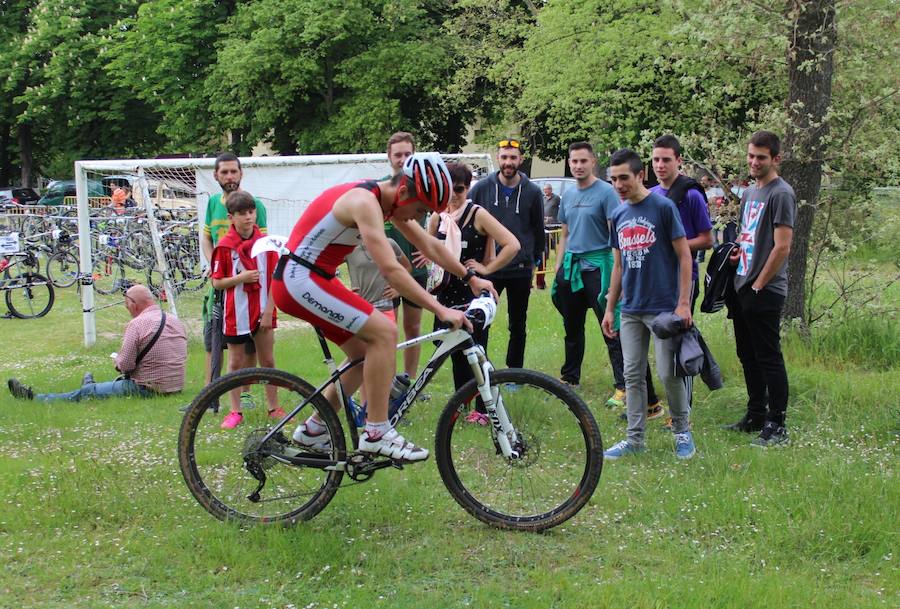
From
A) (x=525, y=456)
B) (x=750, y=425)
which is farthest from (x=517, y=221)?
(x=525, y=456)

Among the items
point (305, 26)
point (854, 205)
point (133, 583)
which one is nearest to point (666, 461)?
point (133, 583)

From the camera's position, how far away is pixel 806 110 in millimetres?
8031

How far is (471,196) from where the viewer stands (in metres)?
7.46

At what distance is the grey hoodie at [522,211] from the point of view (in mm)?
7273

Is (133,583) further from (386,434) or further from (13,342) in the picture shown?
(13,342)

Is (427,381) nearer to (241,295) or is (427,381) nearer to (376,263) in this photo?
(376,263)

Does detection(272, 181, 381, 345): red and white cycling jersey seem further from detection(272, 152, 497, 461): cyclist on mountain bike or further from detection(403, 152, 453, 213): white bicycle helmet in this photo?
detection(403, 152, 453, 213): white bicycle helmet

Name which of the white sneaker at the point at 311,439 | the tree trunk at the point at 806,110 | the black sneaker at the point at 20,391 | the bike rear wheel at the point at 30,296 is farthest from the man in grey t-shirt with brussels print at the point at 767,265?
the bike rear wheel at the point at 30,296

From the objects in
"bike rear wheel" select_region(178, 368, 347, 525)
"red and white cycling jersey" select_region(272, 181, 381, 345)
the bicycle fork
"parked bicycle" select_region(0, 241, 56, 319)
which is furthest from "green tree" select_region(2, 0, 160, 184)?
the bicycle fork

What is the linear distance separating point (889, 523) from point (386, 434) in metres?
2.50

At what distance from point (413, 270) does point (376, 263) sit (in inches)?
105

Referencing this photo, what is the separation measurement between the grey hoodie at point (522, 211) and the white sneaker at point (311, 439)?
293 cm

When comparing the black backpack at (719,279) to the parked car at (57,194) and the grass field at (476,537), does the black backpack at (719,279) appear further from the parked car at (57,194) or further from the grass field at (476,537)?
the parked car at (57,194)

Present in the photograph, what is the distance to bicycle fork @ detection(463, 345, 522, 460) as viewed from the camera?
4.59m
